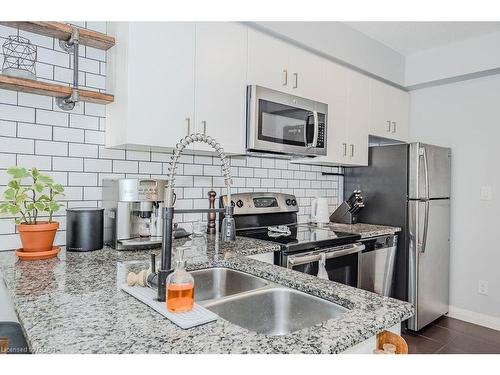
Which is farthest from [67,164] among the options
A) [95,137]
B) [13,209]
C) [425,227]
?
[425,227]

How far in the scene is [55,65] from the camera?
183 centimetres

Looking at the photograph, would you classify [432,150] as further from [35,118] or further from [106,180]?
[35,118]

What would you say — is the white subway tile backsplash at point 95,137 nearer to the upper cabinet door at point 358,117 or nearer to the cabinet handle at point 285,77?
the cabinet handle at point 285,77

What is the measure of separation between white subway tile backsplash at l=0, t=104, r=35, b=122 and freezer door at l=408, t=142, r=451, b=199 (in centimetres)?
269

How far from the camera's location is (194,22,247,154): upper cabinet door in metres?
1.99

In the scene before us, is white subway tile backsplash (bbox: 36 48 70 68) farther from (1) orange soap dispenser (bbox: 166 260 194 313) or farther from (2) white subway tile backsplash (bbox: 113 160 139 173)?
(1) orange soap dispenser (bbox: 166 260 194 313)

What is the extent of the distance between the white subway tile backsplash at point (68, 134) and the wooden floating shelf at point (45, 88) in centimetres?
18

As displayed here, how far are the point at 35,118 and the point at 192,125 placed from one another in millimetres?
794

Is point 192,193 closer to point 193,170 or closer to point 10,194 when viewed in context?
point 193,170

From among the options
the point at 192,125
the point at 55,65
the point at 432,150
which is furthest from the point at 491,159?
the point at 55,65

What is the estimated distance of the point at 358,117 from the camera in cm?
301

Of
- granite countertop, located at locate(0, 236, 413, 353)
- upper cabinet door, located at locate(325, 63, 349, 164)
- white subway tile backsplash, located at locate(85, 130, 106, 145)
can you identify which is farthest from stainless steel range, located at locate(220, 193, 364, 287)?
white subway tile backsplash, located at locate(85, 130, 106, 145)

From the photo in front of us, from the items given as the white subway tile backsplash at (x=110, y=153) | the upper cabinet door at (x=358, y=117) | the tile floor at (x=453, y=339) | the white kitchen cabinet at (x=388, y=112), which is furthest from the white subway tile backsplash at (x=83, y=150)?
the tile floor at (x=453, y=339)
